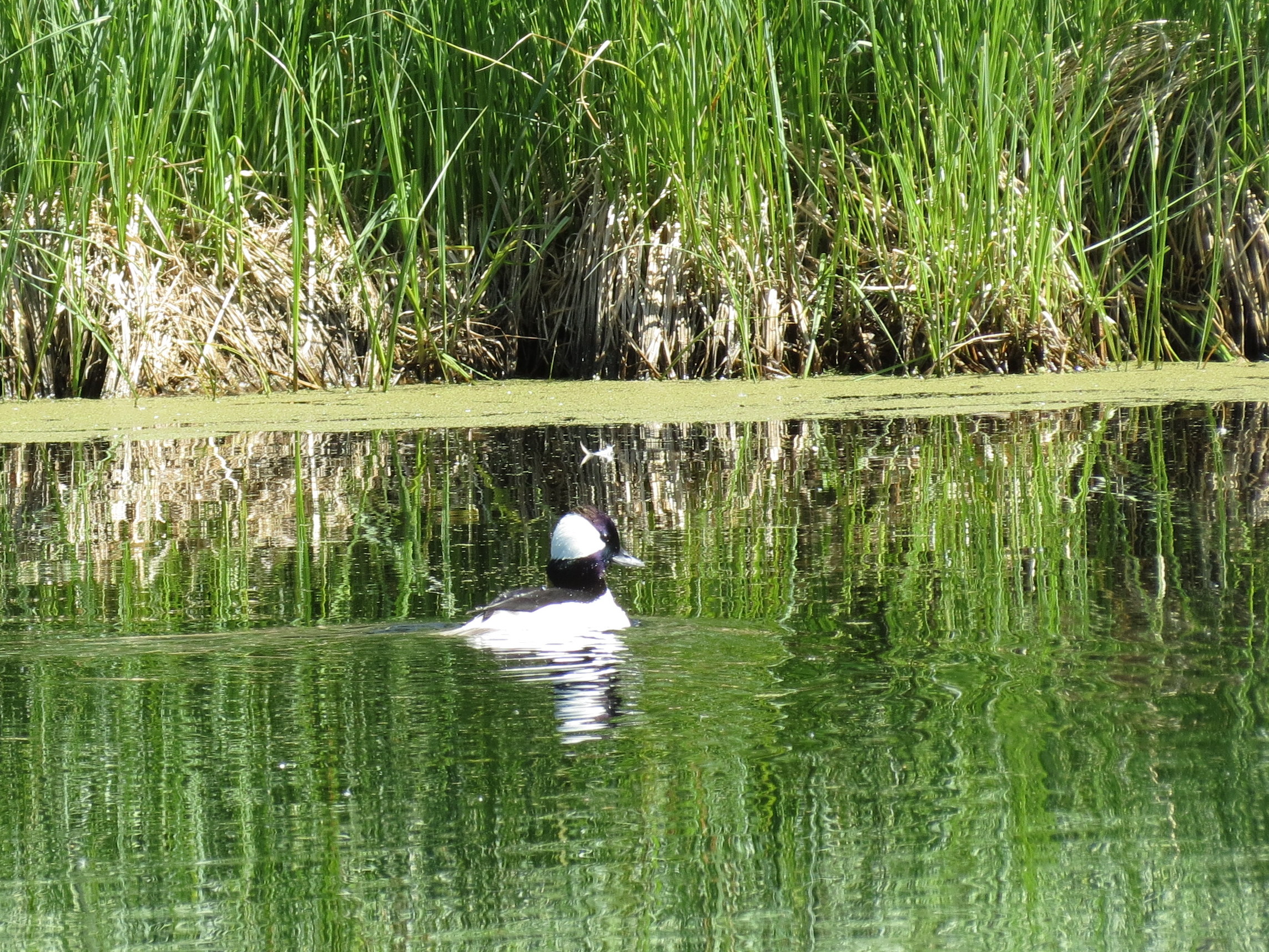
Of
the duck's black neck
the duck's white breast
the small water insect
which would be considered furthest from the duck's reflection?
the small water insect

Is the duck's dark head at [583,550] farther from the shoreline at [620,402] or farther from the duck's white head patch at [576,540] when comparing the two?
the shoreline at [620,402]

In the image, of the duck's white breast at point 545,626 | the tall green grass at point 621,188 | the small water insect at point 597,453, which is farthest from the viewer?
the tall green grass at point 621,188

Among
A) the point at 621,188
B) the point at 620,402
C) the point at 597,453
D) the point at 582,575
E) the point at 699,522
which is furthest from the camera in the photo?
the point at 621,188

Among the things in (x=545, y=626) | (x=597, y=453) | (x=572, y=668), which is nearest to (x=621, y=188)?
(x=597, y=453)

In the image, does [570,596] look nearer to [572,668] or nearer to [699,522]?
[572,668]

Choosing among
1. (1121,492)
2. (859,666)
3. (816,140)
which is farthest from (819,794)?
(816,140)

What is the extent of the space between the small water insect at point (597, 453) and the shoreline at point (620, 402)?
402mm

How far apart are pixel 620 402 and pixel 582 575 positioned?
330 centimetres

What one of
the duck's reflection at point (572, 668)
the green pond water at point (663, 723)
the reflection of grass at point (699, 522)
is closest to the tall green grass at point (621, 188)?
the reflection of grass at point (699, 522)

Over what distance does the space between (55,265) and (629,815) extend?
551 cm

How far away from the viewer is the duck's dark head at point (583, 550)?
3.60 m

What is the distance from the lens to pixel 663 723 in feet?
8.56

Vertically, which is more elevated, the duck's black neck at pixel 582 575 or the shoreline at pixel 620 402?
the shoreline at pixel 620 402

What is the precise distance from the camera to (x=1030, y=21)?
7.07m
